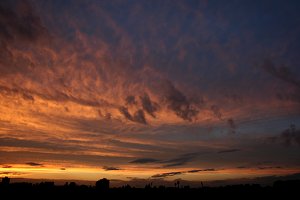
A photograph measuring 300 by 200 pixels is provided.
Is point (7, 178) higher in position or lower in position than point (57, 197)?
higher

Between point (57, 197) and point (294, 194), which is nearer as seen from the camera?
point (57, 197)

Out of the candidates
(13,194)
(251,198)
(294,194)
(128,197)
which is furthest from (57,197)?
(294,194)

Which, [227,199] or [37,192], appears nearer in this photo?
[37,192]

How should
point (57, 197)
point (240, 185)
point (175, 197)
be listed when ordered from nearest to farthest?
point (57, 197), point (175, 197), point (240, 185)

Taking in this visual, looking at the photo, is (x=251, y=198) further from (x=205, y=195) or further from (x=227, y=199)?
(x=205, y=195)

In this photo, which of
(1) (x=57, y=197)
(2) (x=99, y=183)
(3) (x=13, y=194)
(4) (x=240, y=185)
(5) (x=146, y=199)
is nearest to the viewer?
→ (3) (x=13, y=194)

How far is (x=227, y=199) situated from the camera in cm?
9862

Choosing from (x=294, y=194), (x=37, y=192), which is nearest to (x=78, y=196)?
(x=37, y=192)

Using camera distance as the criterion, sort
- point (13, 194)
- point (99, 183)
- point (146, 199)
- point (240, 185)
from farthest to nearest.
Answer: point (240, 185) → point (99, 183) → point (146, 199) → point (13, 194)

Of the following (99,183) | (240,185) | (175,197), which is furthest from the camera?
(240,185)

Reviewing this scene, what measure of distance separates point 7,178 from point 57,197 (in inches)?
1131

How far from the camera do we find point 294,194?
101688 millimetres

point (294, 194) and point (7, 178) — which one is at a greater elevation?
point (7, 178)

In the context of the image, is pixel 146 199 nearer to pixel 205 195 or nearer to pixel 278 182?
pixel 205 195
